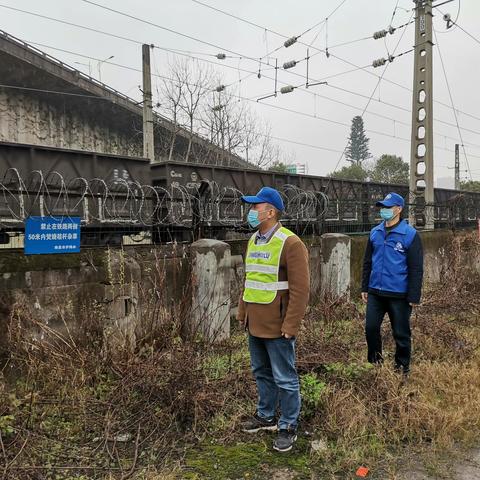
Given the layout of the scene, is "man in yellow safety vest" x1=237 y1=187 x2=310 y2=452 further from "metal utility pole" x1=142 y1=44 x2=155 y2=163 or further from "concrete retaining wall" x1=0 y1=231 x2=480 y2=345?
"metal utility pole" x1=142 y1=44 x2=155 y2=163

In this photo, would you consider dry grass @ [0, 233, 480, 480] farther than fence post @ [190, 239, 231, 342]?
No

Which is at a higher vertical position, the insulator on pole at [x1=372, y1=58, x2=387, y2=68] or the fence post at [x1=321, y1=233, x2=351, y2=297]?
the insulator on pole at [x1=372, y1=58, x2=387, y2=68]

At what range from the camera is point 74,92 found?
24.1 metres

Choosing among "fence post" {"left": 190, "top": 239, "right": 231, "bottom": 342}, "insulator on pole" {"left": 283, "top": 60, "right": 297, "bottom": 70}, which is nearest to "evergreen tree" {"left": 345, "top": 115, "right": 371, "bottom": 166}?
"insulator on pole" {"left": 283, "top": 60, "right": 297, "bottom": 70}

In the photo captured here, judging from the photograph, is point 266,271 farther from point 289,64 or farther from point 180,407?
point 289,64

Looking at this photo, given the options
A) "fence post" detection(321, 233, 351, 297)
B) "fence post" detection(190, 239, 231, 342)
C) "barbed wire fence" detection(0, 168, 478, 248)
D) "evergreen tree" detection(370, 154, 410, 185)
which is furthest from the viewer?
"evergreen tree" detection(370, 154, 410, 185)

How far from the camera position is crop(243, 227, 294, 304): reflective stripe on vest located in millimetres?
3209

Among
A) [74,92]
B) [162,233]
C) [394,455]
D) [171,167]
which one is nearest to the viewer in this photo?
[394,455]

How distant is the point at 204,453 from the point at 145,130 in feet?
44.6

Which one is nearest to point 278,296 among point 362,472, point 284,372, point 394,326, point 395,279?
point 284,372

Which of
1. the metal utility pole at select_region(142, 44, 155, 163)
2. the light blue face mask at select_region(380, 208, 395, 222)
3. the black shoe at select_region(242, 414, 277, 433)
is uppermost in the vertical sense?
the metal utility pole at select_region(142, 44, 155, 163)

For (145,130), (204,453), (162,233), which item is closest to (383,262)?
(204,453)

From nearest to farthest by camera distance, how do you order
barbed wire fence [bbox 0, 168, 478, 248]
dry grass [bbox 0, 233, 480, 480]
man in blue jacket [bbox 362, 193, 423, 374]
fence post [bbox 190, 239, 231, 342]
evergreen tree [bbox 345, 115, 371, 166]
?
dry grass [bbox 0, 233, 480, 480]
man in blue jacket [bbox 362, 193, 423, 374]
fence post [bbox 190, 239, 231, 342]
barbed wire fence [bbox 0, 168, 478, 248]
evergreen tree [bbox 345, 115, 371, 166]

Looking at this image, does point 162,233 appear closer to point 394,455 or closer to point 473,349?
point 473,349
